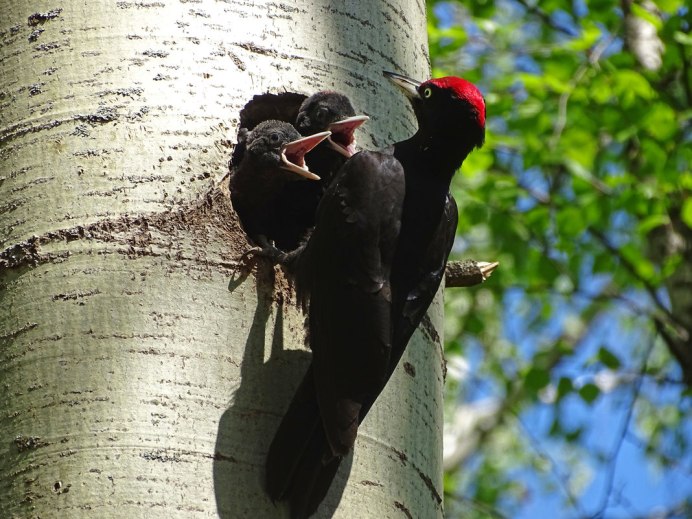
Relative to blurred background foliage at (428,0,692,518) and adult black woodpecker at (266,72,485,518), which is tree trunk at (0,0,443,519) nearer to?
adult black woodpecker at (266,72,485,518)

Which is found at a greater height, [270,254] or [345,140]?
[345,140]

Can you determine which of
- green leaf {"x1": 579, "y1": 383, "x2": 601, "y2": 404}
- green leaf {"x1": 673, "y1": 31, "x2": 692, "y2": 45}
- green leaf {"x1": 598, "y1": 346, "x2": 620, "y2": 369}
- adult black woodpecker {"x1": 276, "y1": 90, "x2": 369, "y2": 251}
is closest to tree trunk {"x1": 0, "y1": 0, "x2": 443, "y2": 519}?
adult black woodpecker {"x1": 276, "y1": 90, "x2": 369, "y2": 251}

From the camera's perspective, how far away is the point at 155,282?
2236mm

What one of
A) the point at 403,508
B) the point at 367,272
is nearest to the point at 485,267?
the point at 367,272

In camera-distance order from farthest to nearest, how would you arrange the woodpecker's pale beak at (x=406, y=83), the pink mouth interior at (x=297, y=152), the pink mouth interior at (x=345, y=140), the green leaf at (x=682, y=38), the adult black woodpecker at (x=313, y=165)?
the green leaf at (x=682, y=38)
the pink mouth interior at (x=297, y=152)
the pink mouth interior at (x=345, y=140)
the adult black woodpecker at (x=313, y=165)
the woodpecker's pale beak at (x=406, y=83)

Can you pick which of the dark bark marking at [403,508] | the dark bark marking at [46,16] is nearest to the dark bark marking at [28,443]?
the dark bark marking at [403,508]

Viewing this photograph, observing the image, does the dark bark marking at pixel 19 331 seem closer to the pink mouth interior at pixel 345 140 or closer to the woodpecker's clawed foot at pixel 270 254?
the woodpecker's clawed foot at pixel 270 254

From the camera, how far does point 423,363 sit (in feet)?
8.45

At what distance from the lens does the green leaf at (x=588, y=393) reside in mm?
6047

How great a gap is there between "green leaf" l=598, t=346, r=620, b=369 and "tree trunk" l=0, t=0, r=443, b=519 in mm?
3409

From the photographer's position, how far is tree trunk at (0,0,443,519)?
205 cm

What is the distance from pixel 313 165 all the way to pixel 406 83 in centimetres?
111

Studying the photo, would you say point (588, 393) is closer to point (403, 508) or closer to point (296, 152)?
point (296, 152)

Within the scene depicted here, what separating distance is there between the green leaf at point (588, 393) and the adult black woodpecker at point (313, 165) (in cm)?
286
